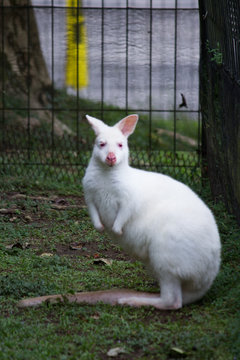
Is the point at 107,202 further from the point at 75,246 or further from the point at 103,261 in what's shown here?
the point at 75,246

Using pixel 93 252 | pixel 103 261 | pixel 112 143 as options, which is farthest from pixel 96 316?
pixel 93 252

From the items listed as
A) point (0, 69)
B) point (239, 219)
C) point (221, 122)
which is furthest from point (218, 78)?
point (0, 69)

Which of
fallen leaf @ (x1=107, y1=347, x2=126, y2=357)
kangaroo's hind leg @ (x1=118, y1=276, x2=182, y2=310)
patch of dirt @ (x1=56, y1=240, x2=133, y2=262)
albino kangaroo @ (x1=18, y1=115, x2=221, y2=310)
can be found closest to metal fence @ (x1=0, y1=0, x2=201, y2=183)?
patch of dirt @ (x1=56, y1=240, x2=133, y2=262)

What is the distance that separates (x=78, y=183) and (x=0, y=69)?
244cm

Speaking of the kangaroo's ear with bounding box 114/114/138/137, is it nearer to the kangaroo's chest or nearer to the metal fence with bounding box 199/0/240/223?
the kangaroo's chest

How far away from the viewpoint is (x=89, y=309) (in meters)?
3.94

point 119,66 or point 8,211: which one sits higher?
point 119,66

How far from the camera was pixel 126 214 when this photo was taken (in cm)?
403

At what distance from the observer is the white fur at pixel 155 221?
379 centimetres

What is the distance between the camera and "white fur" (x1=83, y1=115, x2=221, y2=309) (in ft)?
12.4

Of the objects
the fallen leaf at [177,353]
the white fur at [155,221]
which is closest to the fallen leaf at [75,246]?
the white fur at [155,221]

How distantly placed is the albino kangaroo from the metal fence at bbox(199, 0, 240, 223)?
0.99 m

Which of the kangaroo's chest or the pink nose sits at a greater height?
the pink nose

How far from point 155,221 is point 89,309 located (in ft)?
2.13
